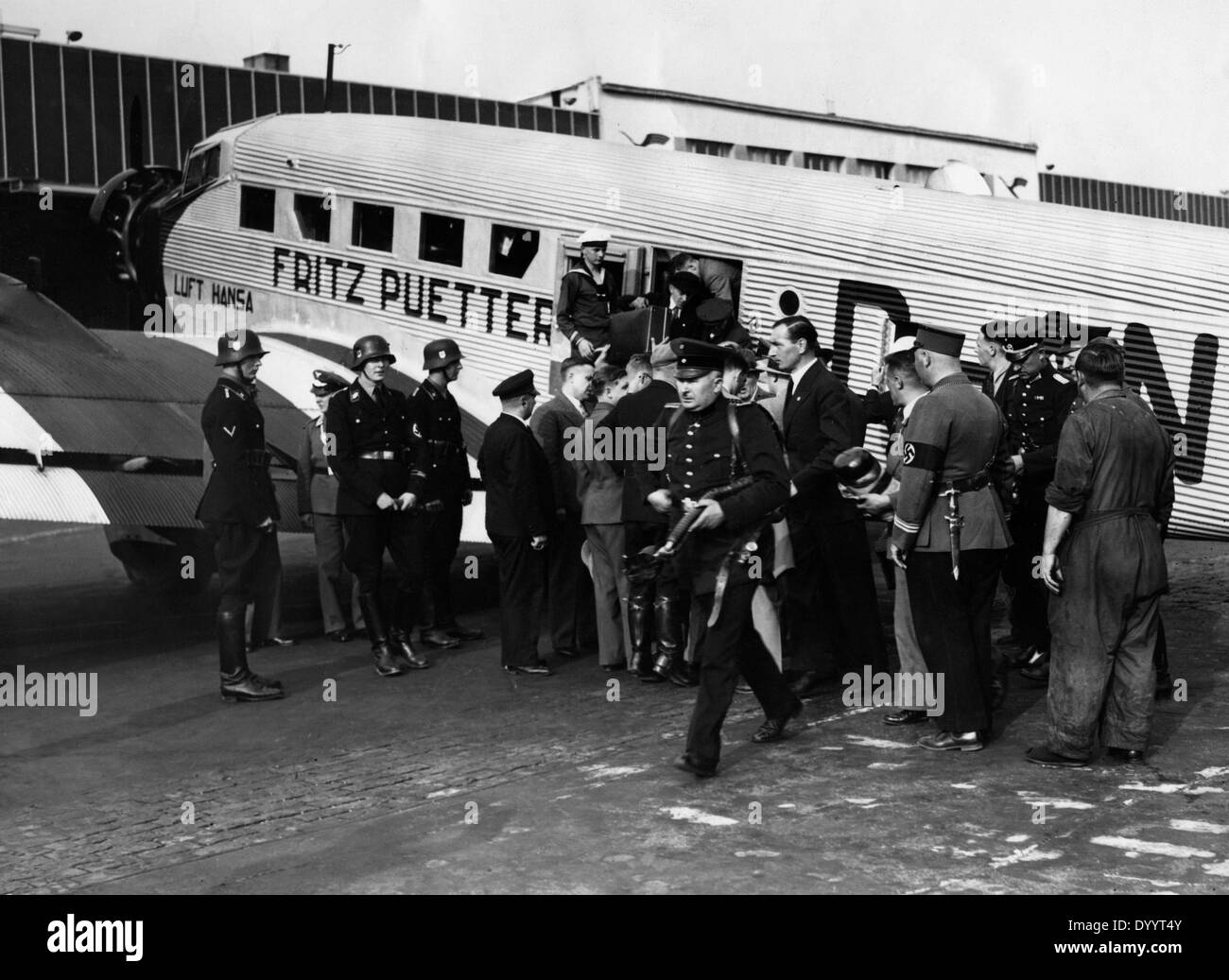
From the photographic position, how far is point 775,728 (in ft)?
23.0

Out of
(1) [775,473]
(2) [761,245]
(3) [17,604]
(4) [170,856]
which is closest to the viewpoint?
(4) [170,856]

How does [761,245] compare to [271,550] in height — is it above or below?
above

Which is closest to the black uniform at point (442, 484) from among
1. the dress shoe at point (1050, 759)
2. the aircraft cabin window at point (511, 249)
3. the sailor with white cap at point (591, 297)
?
the sailor with white cap at point (591, 297)

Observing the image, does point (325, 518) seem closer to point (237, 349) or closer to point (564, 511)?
point (564, 511)

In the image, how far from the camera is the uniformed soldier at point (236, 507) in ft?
27.8

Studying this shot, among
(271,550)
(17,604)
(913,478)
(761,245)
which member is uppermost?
(761,245)

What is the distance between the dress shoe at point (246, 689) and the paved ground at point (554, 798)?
109 millimetres

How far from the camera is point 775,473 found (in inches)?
262

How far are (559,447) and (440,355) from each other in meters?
1.21

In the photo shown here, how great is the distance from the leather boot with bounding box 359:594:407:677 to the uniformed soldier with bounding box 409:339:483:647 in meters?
0.87

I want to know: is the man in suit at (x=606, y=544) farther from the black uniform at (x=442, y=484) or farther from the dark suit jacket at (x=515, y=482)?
the black uniform at (x=442, y=484)

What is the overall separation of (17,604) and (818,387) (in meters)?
8.54
